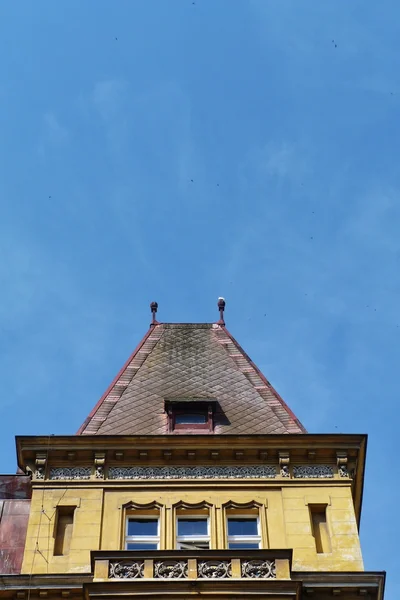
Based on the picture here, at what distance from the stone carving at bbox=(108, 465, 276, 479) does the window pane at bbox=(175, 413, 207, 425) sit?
8.70 feet

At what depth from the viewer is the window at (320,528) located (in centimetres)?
2653

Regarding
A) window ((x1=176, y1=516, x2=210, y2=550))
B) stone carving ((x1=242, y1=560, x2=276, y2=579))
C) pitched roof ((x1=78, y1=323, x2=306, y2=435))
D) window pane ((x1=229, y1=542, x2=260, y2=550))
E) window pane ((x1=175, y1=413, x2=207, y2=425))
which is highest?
pitched roof ((x1=78, y1=323, x2=306, y2=435))

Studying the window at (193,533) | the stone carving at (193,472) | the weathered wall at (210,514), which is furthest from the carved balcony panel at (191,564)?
the stone carving at (193,472)

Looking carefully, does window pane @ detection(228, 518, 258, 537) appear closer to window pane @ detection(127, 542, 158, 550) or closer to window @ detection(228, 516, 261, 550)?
window @ detection(228, 516, 261, 550)

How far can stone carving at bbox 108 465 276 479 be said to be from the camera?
28.2 m

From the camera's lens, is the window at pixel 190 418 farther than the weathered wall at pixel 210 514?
Yes

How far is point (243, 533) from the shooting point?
27.1 metres

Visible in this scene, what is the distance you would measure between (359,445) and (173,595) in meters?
7.06

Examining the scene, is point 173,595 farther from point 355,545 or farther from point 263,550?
point 355,545

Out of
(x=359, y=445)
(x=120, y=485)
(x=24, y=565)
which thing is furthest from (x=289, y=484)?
(x=24, y=565)

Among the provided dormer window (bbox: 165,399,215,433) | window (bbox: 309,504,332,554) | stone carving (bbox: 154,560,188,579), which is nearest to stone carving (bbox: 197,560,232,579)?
stone carving (bbox: 154,560,188,579)

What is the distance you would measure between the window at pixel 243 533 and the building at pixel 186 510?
3cm

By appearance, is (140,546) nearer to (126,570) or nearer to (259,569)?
(126,570)

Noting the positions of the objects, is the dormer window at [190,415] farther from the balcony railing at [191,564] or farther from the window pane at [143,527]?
the balcony railing at [191,564]
